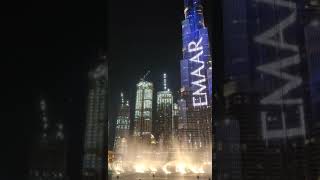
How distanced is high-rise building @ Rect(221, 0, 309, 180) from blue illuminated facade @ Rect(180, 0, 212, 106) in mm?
5078

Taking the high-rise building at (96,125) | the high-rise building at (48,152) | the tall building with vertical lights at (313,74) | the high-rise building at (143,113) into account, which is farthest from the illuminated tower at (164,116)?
the high-rise building at (48,152)

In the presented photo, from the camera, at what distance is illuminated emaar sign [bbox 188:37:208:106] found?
9.78 m

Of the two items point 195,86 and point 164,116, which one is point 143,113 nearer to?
point 164,116

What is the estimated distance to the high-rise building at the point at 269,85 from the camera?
406cm

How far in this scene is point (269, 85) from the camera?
4094 mm

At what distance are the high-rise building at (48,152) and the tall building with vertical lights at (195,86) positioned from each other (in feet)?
18.3

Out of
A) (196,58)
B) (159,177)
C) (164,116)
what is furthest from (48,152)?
(196,58)

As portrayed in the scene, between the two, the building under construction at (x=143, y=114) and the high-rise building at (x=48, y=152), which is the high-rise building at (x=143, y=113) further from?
the high-rise building at (x=48, y=152)

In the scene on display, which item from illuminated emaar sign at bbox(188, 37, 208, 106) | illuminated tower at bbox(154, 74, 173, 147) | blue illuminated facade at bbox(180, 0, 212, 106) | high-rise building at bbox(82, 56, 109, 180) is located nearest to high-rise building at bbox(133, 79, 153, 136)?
illuminated tower at bbox(154, 74, 173, 147)

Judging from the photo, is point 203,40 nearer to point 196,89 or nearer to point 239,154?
point 196,89

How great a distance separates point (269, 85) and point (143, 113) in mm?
4609

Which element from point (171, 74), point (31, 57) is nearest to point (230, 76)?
point (31, 57)

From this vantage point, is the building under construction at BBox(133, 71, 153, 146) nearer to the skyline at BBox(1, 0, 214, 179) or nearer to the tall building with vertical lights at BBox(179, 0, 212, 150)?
the tall building with vertical lights at BBox(179, 0, 212, 150)

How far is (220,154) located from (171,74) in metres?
2.75
